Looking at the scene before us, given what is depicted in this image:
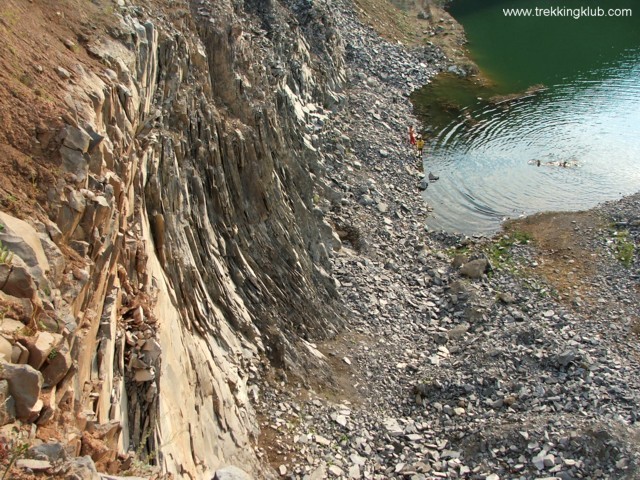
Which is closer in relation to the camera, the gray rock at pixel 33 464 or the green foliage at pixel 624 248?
the gray rock at pixel 33 464

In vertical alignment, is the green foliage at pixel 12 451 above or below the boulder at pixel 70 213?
below

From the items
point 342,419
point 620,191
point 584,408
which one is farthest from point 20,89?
point 620,191

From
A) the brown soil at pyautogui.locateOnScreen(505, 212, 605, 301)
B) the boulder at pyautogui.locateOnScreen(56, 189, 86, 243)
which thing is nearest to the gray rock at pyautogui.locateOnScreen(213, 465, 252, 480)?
the boulder at pyautogui.locateOnScreen(56, 189, 86, 243)

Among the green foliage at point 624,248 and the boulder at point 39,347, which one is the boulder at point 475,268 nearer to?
the green foliage at point 624,248

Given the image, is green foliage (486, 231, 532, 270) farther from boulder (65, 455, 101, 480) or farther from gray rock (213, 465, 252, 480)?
boulder (65, 455, 101, 480)

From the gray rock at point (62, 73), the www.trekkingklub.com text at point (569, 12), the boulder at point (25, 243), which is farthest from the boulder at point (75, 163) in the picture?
the www.trekkingklub.com text at point (569, 12)

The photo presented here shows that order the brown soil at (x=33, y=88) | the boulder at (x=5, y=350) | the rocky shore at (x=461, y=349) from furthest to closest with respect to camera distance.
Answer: the rocky shore at (x=461, y=349) < the brown soil at (x=33, y=88) < the boulder at (x=5, y=350)

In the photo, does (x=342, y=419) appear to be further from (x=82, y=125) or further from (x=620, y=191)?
(x=620, y=191)
